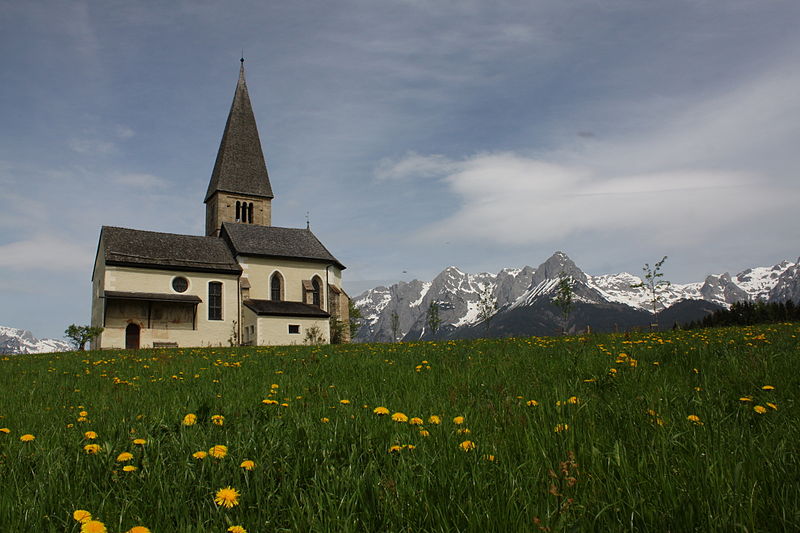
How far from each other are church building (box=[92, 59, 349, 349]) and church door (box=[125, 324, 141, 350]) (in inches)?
2.6

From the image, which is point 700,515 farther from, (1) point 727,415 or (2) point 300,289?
(2) point 300,289

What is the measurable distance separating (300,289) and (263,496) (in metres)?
50.2

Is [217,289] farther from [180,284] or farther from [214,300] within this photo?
[180,284]

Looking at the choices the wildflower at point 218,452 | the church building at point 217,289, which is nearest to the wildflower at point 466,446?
the wildflower at point 218,452

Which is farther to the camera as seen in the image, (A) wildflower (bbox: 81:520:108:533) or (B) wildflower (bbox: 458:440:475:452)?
(B) wildflower (bbox: 458:440:475:452)

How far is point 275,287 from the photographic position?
168 ft

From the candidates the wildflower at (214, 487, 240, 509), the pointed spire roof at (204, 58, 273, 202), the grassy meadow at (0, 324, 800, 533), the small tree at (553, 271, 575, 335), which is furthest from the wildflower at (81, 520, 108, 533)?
the small tree at (553, 271, 575, 335)

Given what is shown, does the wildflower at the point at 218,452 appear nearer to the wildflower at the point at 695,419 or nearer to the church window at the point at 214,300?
the wildflower at the point at 695,419

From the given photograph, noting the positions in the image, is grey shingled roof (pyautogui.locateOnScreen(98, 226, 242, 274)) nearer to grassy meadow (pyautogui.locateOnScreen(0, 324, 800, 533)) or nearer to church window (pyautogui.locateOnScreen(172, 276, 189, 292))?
church window (pyautogui.locateOnScreen(172, 276, 189, 292))

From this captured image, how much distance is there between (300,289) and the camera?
171ft

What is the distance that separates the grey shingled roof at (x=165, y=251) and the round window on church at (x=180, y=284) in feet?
3.44

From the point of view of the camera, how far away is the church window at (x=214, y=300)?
46.3m

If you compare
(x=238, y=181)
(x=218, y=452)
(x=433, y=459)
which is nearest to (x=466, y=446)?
(x=433, y=459)

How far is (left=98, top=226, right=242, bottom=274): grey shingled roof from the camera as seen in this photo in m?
43.4
